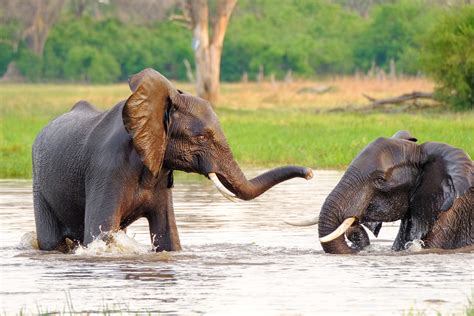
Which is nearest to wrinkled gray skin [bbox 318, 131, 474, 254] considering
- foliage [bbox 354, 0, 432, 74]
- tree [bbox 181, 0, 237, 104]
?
tree [bbox 181, 0, 237, 104]

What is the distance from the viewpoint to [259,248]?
11.5m

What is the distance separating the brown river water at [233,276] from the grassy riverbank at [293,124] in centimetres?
753

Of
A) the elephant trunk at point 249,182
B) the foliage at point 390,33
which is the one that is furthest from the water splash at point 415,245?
the foliage at point 390,33

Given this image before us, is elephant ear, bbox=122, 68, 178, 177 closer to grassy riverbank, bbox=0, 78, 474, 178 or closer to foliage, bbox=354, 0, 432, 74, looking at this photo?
grassy riverbank, bbox=0, 78, 474, 178

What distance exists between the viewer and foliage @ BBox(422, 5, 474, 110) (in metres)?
32.3

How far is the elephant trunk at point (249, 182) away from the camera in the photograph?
10.5 meters

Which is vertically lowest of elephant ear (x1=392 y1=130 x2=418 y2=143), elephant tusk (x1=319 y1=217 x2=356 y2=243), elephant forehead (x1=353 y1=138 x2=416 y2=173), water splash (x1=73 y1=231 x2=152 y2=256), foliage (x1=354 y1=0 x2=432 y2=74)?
foliage (x1=354 y1=0 x2=432 y2=74)

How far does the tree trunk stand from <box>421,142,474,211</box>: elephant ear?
29330mm

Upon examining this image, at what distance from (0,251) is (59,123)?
1.08 m

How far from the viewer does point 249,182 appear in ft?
34.9

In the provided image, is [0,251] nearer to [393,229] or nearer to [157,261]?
[157,261]

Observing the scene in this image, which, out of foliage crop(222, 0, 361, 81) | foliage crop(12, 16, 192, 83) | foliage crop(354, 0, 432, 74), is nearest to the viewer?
foliage crop(354, 0, 432, 74)

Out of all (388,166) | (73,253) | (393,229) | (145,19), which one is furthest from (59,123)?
(145,19)

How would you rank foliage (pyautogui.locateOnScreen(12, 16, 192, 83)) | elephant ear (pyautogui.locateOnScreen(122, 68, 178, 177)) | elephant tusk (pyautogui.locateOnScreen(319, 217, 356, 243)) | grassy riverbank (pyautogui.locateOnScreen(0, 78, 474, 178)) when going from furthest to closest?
1. foliage (pyautogui.locateOnScreen(12, 16, 192, 83))
2. grassy riverbank (pyautogui.locateOnScreen(0, 78, 474, 178))
3. elephant tusk (pyautogui.locateOnScreen(319, 217, 356, 243))
4. elephant ear (pyautogui.locateOnScreen(122, 68, 178, 177))
